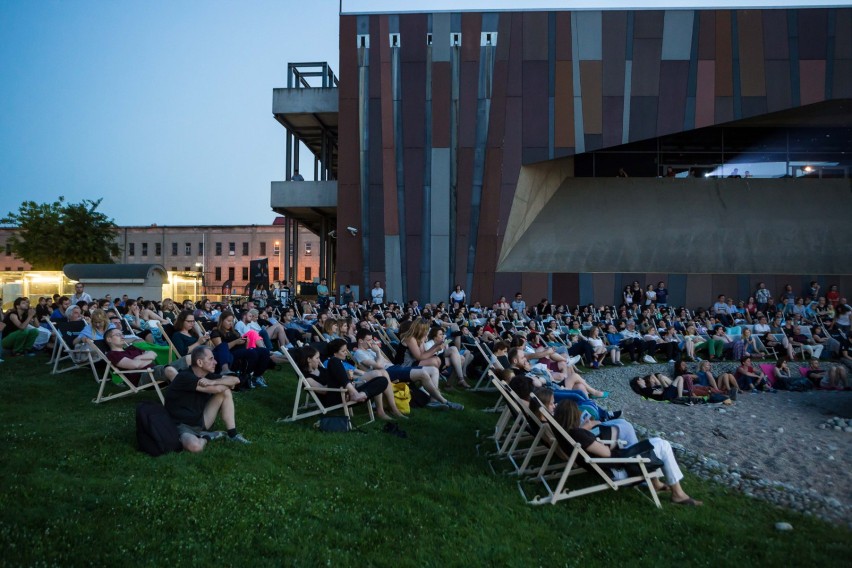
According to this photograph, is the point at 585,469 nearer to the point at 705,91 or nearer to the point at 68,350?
the point at 68,350

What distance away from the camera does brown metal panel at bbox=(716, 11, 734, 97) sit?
2264 centimetres

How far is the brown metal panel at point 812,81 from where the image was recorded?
22.5 meters

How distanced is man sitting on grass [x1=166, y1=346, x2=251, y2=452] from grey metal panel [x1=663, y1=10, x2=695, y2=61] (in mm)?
22108

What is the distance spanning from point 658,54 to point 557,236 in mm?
7808

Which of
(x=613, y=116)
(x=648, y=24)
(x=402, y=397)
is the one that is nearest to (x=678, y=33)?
(x=648, y=24)

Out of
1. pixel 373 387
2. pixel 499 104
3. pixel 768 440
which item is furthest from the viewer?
pixel 499 104

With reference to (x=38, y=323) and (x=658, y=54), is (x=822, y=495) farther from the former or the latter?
(x=658, y=54)

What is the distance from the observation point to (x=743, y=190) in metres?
25.8

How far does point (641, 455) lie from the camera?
523 cm

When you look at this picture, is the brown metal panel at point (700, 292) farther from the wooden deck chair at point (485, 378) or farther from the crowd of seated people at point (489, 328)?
the wooden deck chair at point (485, 378)

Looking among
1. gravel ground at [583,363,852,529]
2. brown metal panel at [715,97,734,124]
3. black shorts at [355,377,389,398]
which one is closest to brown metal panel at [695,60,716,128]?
brown metal panel at [715,97,734,124]

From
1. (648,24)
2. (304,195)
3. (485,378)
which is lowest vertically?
(485,378)

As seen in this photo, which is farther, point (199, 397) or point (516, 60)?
point (516, 60)

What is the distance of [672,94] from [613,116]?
7.71 ft
